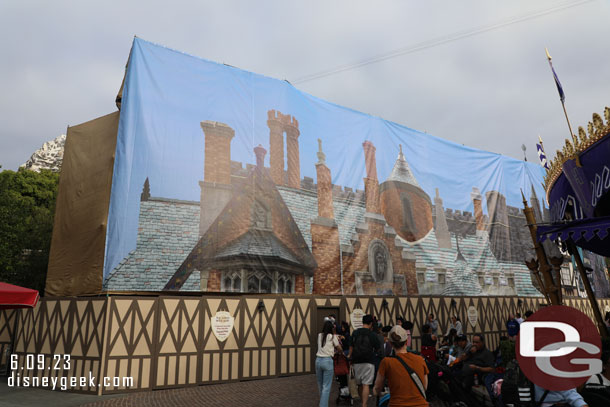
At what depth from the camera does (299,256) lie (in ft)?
52.5

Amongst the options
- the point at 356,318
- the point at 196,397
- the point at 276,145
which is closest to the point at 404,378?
the point at 196,397

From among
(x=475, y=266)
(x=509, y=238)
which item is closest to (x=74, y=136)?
(x=475, y=266)

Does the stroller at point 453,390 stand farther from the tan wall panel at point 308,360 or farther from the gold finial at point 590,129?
the tan wall panel at point 308,360

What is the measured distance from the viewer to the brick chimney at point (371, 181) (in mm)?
19125

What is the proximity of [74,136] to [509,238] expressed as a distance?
2295 cm

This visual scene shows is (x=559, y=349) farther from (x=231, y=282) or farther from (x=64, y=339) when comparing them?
(x=64, y=339)

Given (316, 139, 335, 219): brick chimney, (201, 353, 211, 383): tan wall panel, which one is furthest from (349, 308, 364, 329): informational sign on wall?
(201, 353, 211, 383): tan wall panel

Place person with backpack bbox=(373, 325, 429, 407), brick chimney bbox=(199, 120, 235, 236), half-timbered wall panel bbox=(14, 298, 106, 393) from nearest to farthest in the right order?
person with backpack bbox=(373, 325, 429, 407) → half-timbered wall panel bbox=(14, 298, 106, 393) → brick chimney bbox=(199, 120, 235, 236)

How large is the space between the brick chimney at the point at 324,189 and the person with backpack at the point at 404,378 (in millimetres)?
12994

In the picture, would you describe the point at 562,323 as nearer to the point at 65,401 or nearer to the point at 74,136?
the point at 65,401

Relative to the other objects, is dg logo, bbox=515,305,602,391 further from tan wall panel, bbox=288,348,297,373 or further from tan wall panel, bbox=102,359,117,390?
tan wall panel, bbox=288,348,297,373

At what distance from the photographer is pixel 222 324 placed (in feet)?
43.4

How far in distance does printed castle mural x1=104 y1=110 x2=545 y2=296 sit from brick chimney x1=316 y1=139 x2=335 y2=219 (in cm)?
5

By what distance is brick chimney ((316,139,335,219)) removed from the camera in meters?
17.4
